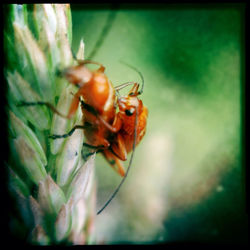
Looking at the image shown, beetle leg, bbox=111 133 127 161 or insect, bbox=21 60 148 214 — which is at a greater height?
insect, bbox=21 60 148 214

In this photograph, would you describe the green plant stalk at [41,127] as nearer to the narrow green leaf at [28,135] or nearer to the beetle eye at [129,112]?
the narrow green leaf at [28,135]

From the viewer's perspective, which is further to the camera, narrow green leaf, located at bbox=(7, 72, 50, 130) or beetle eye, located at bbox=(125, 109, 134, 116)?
beetle eye, located at bbox=(125, 109, 134, 116)

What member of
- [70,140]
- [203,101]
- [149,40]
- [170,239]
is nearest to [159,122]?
[203,101]

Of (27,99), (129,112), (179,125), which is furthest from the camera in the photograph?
(179,125)

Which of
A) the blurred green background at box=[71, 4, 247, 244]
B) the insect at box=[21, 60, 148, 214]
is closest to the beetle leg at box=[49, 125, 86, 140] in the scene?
the insect at box=[21, 60, 148, 214]

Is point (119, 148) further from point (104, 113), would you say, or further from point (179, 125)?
point (179, 125)

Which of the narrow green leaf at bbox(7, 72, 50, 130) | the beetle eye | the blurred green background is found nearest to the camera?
the narrow green leaf at bbox(7, 72, 50, 130)

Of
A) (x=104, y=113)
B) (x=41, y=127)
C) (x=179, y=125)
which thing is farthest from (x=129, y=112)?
(x=179, y=125)

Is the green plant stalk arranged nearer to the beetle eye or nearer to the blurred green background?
the beetle eye

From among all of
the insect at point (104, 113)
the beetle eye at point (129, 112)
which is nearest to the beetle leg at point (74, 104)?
the insect at point (104, 113)
